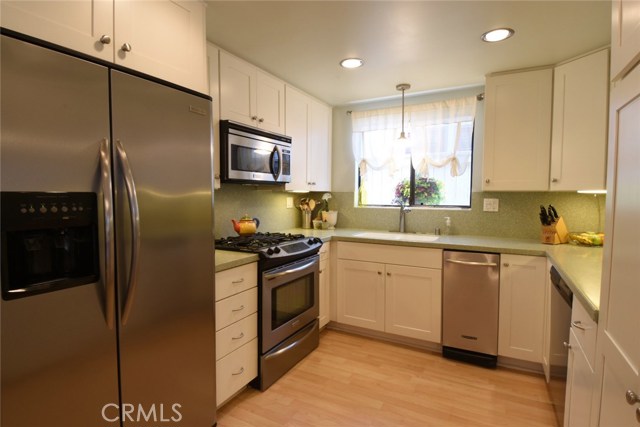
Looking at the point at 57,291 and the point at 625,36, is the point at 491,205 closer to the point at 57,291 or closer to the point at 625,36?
the point at 625,36

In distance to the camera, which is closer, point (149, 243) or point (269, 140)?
point (149, 243)

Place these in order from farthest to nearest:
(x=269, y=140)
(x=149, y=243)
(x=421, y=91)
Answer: (x=421, y=91)
(x=269, y=140)
(x=149, y=243)

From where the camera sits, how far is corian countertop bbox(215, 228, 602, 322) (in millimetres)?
1313

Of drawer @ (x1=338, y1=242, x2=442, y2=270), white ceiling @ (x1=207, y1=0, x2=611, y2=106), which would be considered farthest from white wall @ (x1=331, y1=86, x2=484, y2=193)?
drawer @ (x1=338, y1=242, x2=442, y2=270)

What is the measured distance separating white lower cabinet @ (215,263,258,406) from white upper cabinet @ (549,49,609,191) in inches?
91.4

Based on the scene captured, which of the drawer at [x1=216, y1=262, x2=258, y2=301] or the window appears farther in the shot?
the window

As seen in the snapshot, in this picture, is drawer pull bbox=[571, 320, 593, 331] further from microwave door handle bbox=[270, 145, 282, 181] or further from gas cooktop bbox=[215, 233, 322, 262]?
microwave door handle bbox=[270, 145, 282, 181]

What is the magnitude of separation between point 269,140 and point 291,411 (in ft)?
6.11

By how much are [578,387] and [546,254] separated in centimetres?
111

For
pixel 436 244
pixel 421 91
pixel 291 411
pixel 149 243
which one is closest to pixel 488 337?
pixel 436 244

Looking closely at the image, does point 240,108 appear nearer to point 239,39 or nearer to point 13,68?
point 239,39

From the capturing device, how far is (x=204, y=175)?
158 centimetres

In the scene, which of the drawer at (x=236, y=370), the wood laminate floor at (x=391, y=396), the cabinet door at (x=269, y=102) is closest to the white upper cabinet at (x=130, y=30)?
the cabinet door at (x=269, y=102)

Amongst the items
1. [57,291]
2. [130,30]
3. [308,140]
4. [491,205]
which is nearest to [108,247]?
[57,291]
